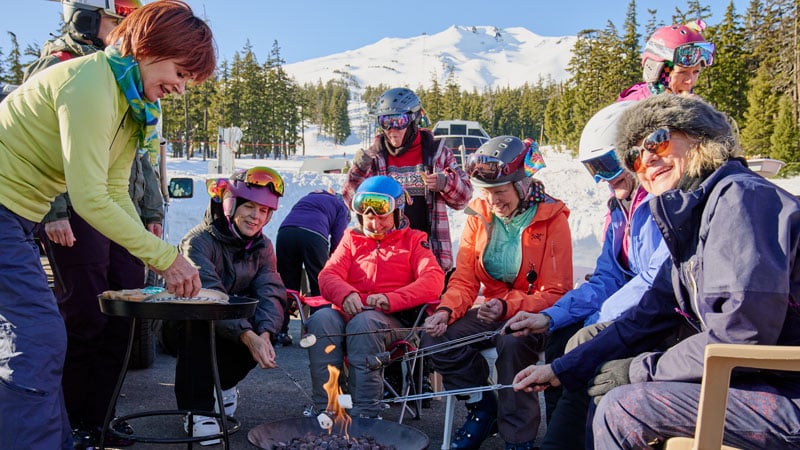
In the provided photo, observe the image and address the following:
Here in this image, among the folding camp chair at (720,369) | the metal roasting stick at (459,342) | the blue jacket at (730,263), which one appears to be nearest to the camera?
the folding camp chair at (720,369)

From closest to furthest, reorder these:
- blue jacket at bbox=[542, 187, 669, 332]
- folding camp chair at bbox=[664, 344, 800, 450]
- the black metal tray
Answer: folding camp chair at bbox=[664, 344, 800, 450], the black metal tray, blue jacket at bbox=[542, 187, 669, 332]

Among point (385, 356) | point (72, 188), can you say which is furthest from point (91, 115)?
point (385, 356)

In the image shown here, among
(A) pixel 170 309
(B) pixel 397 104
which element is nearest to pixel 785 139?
(B) pixel 397 104

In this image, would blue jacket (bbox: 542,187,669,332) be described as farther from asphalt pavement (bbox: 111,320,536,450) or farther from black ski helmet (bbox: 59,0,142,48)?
black ski helmet (bbox: 59,0,142,48)

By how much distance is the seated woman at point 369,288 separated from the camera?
399 cm

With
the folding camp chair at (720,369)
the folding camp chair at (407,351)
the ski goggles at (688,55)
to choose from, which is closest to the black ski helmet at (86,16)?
the folding camp chair at (407,351)

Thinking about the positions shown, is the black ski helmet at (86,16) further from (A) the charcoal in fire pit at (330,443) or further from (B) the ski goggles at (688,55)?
(B) the ski goggles at (688,55)

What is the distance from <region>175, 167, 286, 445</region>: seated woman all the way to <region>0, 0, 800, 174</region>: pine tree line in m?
22.5

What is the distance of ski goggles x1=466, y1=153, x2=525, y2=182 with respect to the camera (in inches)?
165

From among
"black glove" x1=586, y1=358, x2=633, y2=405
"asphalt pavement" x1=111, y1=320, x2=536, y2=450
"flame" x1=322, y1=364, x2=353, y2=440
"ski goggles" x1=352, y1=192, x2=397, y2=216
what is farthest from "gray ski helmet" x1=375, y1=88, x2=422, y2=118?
"black glove" x1=586, y1=358, x2=633, y2=405

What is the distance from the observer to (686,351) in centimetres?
235

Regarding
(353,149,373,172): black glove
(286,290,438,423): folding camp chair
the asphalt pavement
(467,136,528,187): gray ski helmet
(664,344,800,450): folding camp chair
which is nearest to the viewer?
(664,344,800,450): folding camp chair

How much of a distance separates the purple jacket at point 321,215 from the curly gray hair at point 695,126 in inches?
178

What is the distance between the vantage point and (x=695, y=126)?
8.18ft
